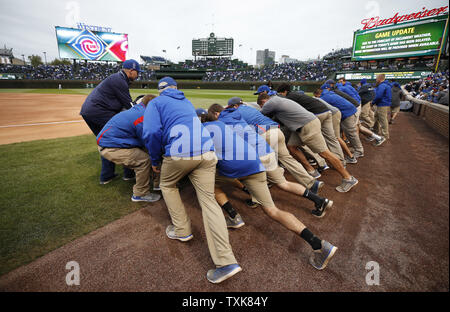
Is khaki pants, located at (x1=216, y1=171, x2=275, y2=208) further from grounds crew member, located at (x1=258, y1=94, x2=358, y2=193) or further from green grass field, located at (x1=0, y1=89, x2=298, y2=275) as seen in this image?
green grass field, located at (x1=0, y1=89, x2=298, y2=275)

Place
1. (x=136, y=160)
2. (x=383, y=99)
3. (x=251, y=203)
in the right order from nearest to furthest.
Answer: (x=136, y=160)
(x=251, y=203)
(x=383, y=99)

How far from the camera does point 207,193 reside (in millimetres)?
2248

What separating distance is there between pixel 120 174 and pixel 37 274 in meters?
2.62

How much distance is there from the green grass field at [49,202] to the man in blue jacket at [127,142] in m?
0.63

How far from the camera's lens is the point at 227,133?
2.44 m

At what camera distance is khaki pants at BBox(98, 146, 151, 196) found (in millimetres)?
3338

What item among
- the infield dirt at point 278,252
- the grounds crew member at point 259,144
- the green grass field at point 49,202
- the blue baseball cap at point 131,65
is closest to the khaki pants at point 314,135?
the infield dirt at point 278,252

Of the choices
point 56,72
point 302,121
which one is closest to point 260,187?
point 302,121

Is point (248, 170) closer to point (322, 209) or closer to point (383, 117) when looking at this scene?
point (322, 209)

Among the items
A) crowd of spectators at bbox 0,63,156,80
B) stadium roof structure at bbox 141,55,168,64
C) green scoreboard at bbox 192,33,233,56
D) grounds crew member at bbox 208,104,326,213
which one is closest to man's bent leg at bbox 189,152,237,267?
grounds crew member at bbox 208,104,326,213

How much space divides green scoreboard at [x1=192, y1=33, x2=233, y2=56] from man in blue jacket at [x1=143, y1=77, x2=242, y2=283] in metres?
69.1

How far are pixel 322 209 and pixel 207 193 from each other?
186 cm

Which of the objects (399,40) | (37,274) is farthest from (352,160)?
(399,40)
